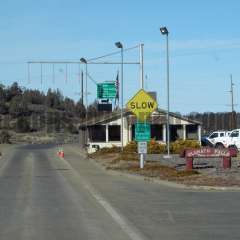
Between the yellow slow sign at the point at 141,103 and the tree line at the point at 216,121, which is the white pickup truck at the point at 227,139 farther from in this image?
the tree line at the point at 216,121

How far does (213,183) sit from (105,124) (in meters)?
48.6

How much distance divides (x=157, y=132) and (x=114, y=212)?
58673mm

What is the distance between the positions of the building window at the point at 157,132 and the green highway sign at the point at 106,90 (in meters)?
5.67

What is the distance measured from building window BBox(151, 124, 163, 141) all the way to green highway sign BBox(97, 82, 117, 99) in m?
5.67

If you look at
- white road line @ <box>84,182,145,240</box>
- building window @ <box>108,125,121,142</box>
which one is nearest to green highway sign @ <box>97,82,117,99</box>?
building window @ <box>108,125,121,142</box>

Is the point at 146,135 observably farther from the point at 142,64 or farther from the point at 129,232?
the point at 129,232

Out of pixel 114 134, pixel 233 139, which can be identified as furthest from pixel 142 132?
pixel 114 134

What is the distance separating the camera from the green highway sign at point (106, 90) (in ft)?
245

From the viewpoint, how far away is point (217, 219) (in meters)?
14.6

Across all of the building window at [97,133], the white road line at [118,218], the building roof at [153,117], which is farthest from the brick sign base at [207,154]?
the building window at [97,133]

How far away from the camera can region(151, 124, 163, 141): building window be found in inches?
2906

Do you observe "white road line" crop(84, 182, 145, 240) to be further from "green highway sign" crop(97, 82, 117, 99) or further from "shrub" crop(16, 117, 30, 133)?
"shrub" crop(16, 117, 30, 133)

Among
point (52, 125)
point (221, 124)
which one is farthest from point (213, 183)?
point (52, 125)

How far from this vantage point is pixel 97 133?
79.8m
